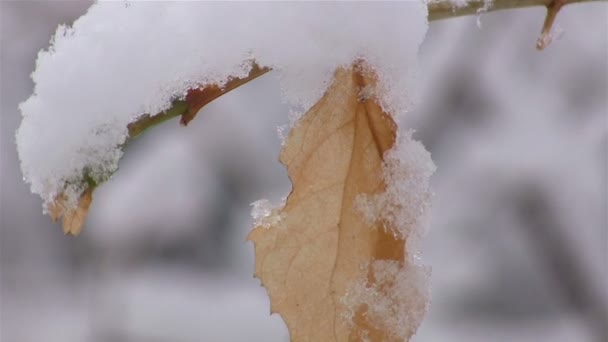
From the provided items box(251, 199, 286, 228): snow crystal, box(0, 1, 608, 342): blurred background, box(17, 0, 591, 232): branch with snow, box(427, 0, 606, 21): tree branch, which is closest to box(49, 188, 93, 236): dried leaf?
box(17, 0, 591, 232): branch with snow

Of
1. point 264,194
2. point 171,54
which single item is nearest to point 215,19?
point 171,54

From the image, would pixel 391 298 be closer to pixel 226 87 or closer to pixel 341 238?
pixel 341 238

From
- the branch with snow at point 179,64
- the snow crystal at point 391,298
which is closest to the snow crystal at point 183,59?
the branch with snow at point 179,64

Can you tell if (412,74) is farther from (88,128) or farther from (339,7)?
(88,128)

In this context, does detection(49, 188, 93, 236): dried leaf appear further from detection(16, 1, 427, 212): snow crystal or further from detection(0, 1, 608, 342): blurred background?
detection(0, 1, 608, 342): blurred background

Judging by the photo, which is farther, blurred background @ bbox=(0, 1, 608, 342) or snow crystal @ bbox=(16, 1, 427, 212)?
blurred background @ bbox=(0, 1, 608, 342)

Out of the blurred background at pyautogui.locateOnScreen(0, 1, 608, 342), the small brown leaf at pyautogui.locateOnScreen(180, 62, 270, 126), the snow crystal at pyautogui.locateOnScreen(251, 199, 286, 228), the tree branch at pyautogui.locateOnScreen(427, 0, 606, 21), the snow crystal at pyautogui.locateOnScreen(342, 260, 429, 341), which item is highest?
the blurred background at pyautogui.locateOnScreen(0, 1, 608, 342)
